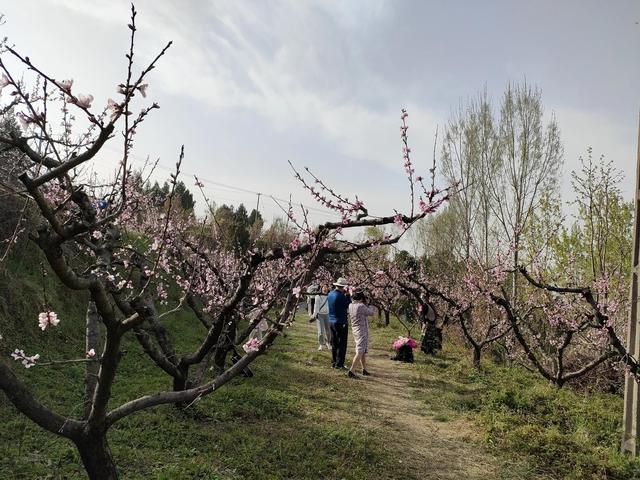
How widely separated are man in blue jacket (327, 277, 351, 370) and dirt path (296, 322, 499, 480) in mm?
777

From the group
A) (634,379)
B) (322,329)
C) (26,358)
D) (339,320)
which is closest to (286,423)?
(339,320)

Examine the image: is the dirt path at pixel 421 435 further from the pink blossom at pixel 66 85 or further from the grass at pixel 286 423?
the pink blossom at pixel 66 85

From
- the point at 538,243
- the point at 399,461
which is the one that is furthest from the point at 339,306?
the point at 538,243

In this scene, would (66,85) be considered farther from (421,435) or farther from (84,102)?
Answer: (421,435)

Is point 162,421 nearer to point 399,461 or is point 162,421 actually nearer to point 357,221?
point 399,461

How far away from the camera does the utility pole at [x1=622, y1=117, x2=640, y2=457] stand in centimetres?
504

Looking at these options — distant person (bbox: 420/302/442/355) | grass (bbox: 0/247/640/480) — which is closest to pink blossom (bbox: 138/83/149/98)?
grass (bbox: 0/247/640/480)

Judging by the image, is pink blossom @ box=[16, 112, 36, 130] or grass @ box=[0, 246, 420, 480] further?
grass @ box=[0, 246, 420, 480]

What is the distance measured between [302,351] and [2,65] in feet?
29.2

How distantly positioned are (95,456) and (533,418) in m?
5.59

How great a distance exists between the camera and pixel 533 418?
6.27 meters

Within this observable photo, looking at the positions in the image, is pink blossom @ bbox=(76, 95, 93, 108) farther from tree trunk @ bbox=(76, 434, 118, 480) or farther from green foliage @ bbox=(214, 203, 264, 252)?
green foliage @ bbox=(214, 203, 264, 252)

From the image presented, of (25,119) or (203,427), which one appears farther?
(203,427)

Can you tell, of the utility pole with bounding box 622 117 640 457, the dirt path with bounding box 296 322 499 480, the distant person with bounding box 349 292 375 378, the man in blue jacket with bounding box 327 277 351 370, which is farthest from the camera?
the man in blue jacket with bounding box 327 277 351 370
